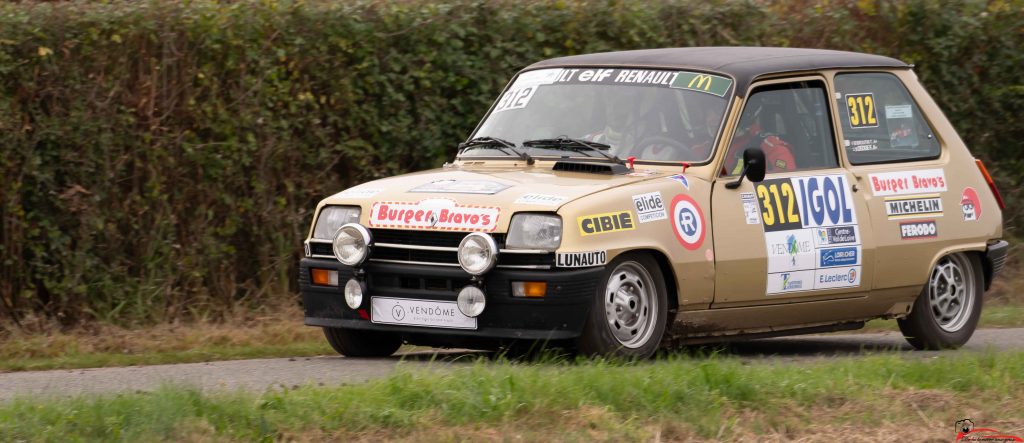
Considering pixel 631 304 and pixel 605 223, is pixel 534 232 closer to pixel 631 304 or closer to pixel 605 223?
pixel 605 223

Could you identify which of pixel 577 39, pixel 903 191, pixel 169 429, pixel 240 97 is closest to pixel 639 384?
pixel 169 429

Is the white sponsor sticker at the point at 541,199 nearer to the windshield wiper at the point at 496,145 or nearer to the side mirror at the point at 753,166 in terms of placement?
the windshield wiper at the point at 496,145

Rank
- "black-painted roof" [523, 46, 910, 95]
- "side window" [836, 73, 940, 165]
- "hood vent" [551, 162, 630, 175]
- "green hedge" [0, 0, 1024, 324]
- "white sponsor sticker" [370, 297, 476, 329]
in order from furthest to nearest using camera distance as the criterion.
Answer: "green hedge" [0, 0, 1024, 324]
"side window" [836, 73, 940, 165]
"black-painted roof" [523, 46, 910, 95]
"hood vent" [551, 162, 630, 175]
"white sponsor sticker" [370, 297, 476, 329]

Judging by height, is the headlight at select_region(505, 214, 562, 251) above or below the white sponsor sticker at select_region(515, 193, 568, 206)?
below

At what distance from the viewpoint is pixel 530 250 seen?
24.9 ft

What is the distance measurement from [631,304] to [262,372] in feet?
6.33

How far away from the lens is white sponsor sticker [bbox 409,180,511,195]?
7977mm

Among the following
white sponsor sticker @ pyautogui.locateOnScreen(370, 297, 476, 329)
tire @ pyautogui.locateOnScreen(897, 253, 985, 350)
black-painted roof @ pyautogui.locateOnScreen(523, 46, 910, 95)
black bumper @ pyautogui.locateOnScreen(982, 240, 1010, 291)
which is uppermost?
black-painted roof @ pyautogui.locateOnScreen(523, 46, 910, 95)

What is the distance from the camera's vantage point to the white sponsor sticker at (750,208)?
8445mm

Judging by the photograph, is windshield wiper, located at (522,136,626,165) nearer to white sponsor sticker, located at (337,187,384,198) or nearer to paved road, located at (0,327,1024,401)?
white sponsor sticker, located at (337,187,384,198)

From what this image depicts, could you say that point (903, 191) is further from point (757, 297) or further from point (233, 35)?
point (233, 35)

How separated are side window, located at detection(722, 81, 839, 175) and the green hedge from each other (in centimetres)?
337

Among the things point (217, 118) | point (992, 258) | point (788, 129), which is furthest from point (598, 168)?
point (217, 118)

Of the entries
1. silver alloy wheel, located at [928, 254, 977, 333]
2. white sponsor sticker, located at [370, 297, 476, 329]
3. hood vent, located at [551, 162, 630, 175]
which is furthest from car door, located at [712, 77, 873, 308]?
white sponsor sticker, located at [370, 297, 476, 329]
